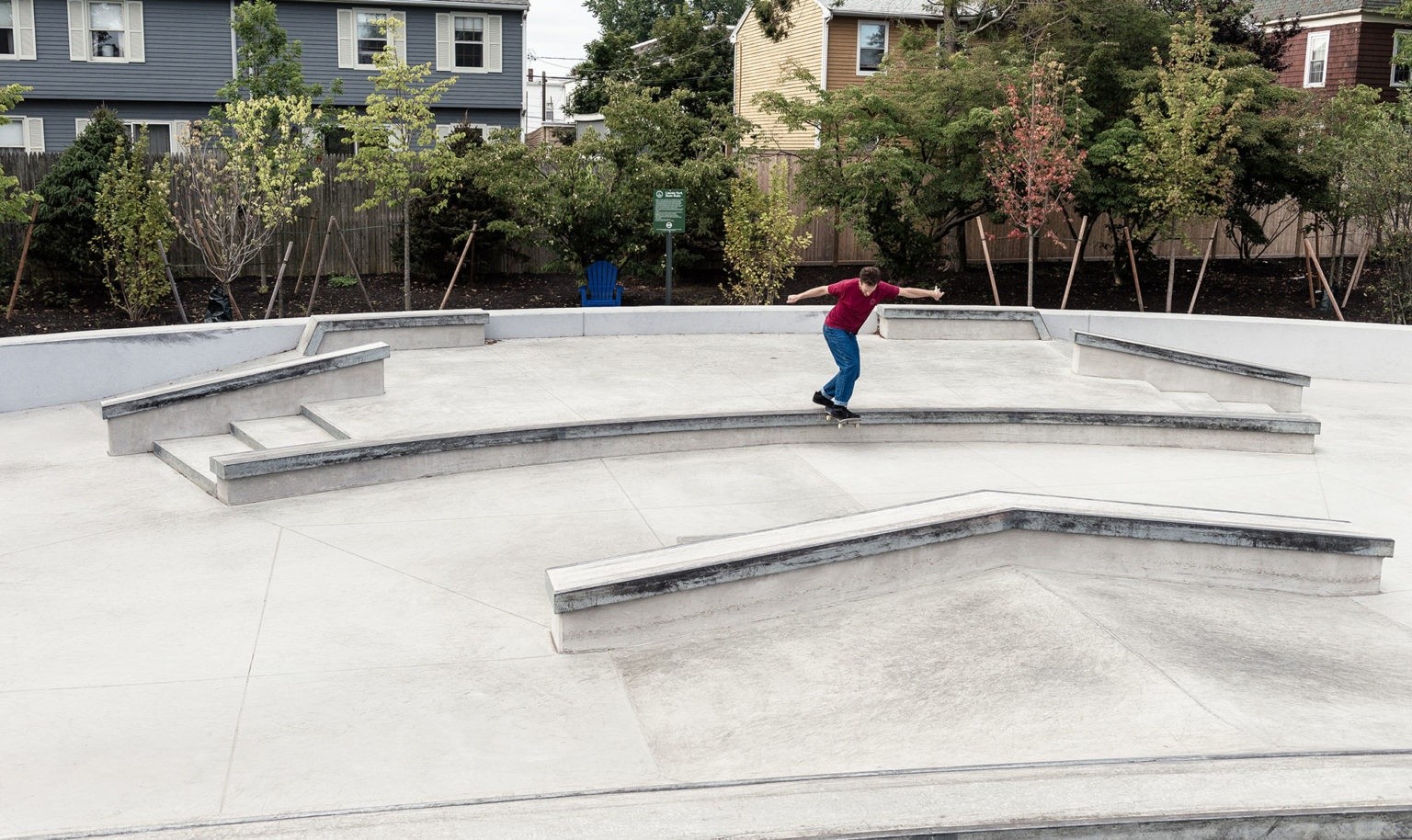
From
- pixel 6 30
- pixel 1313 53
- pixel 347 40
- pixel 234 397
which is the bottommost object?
pixel 234 397

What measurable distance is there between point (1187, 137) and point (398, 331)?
11782mm

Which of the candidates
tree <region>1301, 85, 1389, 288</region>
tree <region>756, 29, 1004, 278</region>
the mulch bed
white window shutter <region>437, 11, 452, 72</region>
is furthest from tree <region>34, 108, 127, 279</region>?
tree <region>1301, 85, 1389, 288</region>

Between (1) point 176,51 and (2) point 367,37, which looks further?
(2) point 367,37

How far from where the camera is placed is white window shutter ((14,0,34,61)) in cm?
3027

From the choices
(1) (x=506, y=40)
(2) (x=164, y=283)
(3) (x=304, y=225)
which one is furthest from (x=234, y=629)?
(1) (x=506, y=40)

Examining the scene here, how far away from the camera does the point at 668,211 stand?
1673 centimetres

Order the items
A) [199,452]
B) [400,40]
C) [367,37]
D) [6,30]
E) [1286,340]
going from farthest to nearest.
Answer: [367,37]
[400,40]
[6,30]
[1286,340]
[199,452]

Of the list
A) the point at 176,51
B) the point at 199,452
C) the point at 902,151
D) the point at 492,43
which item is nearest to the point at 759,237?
the point at 902,151

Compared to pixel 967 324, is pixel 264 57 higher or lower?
higher

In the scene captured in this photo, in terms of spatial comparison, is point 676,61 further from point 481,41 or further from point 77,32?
point 77,32

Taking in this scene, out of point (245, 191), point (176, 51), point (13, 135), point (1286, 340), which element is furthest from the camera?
point (176, 51)

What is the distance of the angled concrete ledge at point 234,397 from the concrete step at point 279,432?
0.15m

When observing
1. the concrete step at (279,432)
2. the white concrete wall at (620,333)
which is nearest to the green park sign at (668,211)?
the white concrete wall at (620,333)

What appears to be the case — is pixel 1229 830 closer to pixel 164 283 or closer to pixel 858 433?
pixel 858 433
